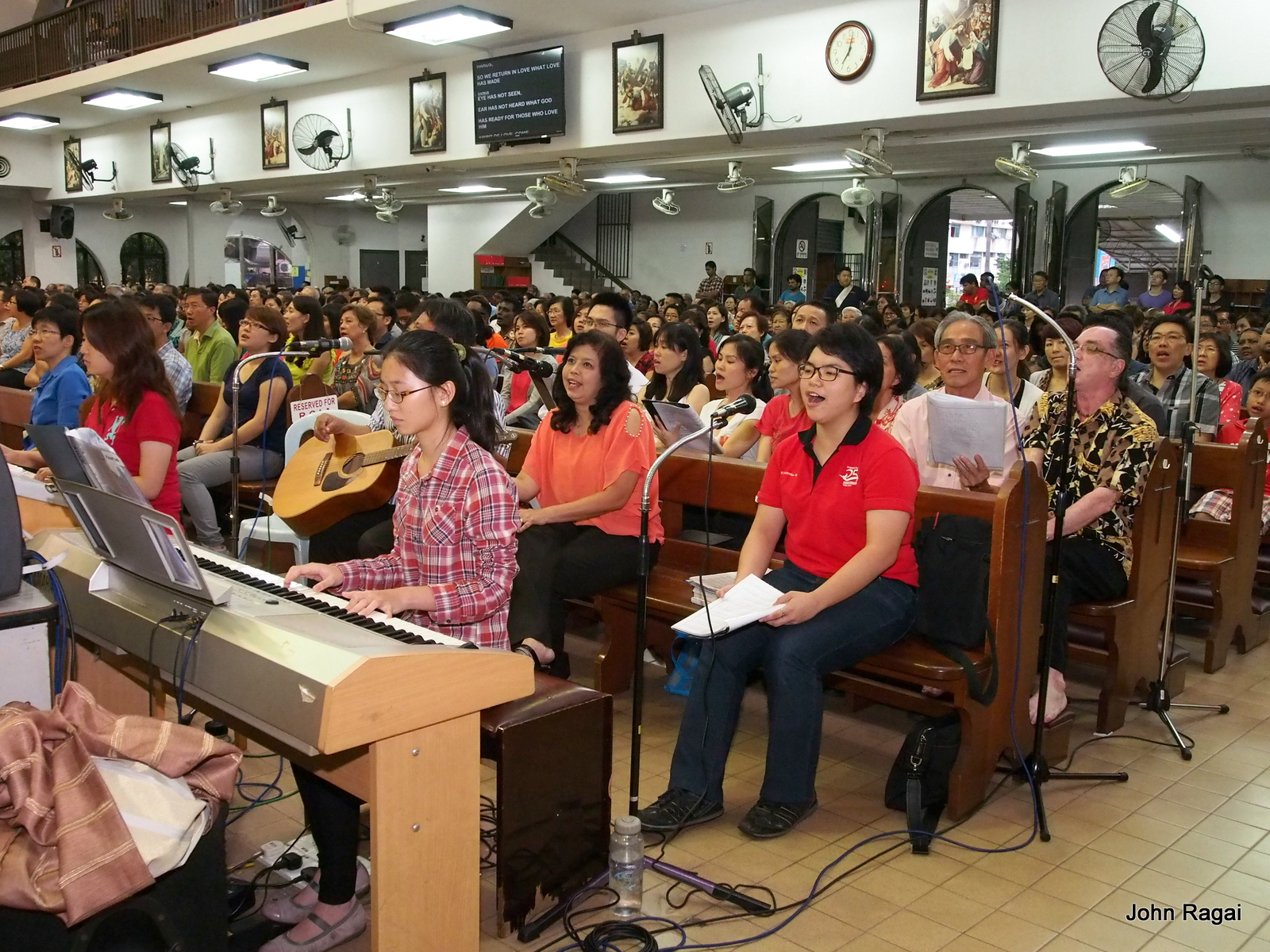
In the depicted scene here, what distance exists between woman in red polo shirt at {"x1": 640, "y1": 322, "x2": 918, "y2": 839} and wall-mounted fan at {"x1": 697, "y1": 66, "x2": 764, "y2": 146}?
22.6ft

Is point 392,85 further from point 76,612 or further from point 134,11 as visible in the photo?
point 76,612

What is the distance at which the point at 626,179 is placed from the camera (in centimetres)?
1495

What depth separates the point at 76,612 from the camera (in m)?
2.79

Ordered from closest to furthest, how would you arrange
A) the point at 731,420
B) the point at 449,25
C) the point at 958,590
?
the point at 958,590 → the point at 731,420 → the point at 449,25

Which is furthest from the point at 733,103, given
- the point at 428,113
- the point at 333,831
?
the point at 333,831

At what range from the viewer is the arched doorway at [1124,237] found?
46.9 feet

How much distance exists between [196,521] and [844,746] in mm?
3490

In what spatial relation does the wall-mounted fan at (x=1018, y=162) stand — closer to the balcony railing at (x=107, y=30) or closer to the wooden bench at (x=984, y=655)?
A: the wooden bench at (x=984, y=655)

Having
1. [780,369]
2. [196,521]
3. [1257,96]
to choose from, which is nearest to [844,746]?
[780,369]

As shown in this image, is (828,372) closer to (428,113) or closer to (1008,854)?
(1008,854)

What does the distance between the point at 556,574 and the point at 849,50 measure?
6.59 meters

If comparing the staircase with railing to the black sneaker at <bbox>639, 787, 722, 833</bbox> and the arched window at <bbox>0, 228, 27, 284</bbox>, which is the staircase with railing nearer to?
the arched window at <bbox>0, 228, 27, 284</bbox>

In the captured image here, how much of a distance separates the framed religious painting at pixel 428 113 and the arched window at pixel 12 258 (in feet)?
39.4

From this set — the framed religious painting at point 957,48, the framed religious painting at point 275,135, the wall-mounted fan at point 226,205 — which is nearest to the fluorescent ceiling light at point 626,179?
the framed religious painting at point 275,135
